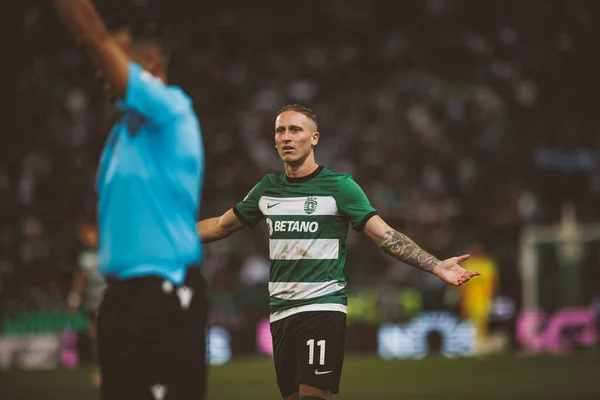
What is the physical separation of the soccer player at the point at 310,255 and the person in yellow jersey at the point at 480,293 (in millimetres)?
15959

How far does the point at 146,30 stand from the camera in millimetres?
4238

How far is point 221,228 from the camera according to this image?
6.69 m

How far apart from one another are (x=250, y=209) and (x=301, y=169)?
0.43 metres

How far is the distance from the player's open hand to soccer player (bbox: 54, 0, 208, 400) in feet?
6.66

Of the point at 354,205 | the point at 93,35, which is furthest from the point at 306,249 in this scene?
the point at 93,35

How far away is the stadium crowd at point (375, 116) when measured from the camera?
1034 inches

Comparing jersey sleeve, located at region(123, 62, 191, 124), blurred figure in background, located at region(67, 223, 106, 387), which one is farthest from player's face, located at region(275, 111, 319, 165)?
blurred figure in background, located at region(67, 223, 106, 387)

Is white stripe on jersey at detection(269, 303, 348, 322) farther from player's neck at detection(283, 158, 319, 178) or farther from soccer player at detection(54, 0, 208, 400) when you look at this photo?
soccer player at detection(54, 0, 208, 400)

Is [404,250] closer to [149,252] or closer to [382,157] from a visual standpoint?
[149,252]

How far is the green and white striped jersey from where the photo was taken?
642cm

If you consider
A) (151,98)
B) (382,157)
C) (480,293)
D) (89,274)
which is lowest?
(151,98)

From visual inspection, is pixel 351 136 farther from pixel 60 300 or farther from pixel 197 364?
pixel 197 364

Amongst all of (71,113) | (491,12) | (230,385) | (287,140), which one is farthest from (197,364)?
(491,12)

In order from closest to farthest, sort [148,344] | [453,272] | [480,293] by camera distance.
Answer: [148,344], [453,272], [480,293]
